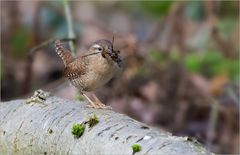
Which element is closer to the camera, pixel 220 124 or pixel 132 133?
pixel 132 133

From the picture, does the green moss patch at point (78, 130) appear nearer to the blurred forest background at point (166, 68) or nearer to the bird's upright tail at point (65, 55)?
the bird's upright tail at point (65, 55)

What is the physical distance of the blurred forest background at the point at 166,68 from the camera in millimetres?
6465

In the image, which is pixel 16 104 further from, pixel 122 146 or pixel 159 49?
pixel 159 49

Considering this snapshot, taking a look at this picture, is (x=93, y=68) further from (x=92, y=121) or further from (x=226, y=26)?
(x=226, y=26)

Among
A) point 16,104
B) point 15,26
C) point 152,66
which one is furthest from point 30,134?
point 15,26

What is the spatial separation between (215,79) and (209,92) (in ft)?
0.97

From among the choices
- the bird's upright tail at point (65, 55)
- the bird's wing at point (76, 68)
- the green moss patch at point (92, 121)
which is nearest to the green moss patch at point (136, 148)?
the green moss patch at point (92, 121)

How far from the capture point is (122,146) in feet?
8.43

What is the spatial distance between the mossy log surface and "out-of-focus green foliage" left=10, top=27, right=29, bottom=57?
172 inches

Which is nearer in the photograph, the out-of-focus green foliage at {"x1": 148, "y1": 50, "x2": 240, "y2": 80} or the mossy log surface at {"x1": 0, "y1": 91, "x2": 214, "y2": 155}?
the mossy log surface at {"x1": 0, "y1": 91, "x2": 214, "y2": 155}

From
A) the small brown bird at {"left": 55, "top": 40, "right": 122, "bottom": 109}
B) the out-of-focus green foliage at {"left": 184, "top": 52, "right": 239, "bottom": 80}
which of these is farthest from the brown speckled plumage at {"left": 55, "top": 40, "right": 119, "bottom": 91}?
the out-of-focus green foliage at {"left": 184, "top": 52, "right": 239, "bottom": 80}

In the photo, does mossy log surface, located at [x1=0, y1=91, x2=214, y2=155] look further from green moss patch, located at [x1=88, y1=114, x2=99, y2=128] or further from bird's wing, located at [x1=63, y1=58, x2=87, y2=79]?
bird's wing, located at [x1=63, y1=58, x2=87, y2=79]

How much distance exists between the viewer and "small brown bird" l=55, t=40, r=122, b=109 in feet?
11.5

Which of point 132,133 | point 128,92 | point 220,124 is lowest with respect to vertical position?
point 220,124
